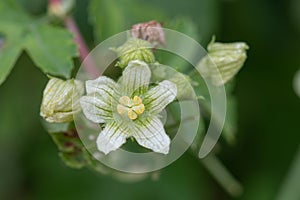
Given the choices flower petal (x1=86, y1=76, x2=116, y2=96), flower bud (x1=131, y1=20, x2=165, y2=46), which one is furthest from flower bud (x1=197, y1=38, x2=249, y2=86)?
flower petal (x1=86, y1=76, x2=116, y2=96)

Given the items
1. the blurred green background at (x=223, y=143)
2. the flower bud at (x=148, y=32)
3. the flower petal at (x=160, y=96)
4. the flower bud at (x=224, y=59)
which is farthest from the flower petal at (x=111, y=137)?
the blurred green background at (x=223, y=143)

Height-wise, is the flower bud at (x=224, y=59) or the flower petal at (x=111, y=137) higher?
the flower petal at (x=111, y=137)

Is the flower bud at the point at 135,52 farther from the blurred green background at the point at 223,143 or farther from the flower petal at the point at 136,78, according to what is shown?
the blurred green background at the point at 223,143

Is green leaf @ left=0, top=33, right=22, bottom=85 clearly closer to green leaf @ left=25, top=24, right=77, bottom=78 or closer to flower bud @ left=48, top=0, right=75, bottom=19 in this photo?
green leaf @ left=25, top=24, right=77, bottom=78


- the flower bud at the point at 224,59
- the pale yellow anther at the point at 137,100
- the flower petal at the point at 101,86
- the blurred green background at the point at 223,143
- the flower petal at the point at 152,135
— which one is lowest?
the blurred green background at the point at 223,143

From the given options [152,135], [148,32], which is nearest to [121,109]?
[152,135]

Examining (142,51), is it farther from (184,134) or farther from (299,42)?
(299,42)

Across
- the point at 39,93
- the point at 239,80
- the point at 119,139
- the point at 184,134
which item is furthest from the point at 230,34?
the point at 119,139
